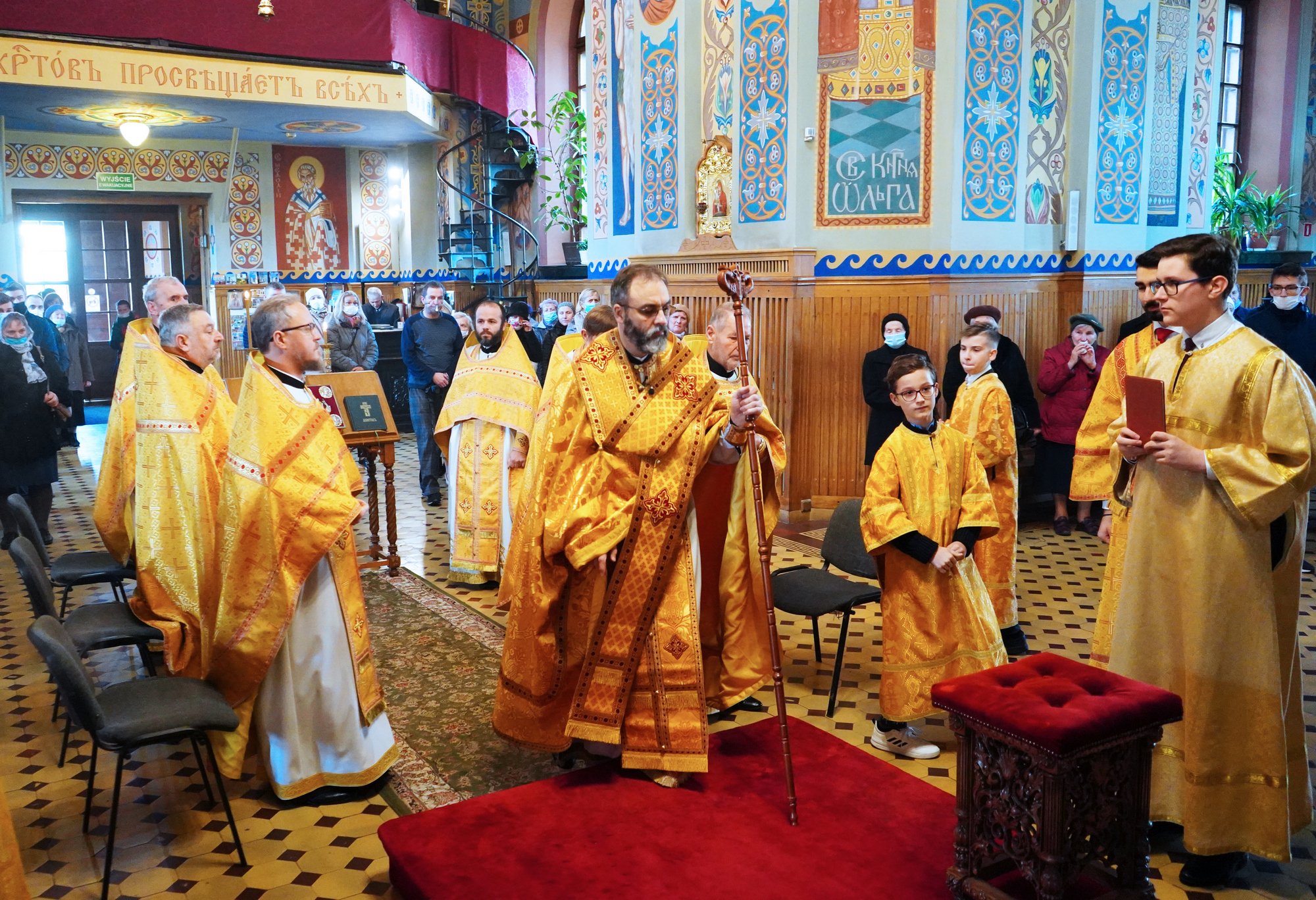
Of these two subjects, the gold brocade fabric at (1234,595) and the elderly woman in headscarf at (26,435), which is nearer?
the gold brocade fabric at (1234,595)

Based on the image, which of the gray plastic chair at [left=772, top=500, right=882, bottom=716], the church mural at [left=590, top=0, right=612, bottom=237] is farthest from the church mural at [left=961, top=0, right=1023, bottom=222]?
the gray plastic chair at [left=772, top=500, right=882, bottom=716]

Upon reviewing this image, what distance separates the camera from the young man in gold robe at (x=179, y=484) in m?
3.95

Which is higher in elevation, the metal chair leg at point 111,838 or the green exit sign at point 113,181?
the green exit sign at point 113,181

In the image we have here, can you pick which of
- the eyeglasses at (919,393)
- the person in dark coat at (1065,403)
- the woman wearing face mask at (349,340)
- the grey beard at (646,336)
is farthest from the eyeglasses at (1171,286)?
the woman wearing face mask at (349,340)

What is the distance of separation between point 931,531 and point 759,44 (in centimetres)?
511

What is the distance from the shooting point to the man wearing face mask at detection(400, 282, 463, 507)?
28.7 ft

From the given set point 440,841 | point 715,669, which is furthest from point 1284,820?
point 440,841

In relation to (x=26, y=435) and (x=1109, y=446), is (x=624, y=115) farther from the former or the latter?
(x=1109, y=446)

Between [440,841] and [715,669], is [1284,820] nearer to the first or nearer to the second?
[715,669]

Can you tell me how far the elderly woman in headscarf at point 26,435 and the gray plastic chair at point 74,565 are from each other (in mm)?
2183

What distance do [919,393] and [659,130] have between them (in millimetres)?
5739

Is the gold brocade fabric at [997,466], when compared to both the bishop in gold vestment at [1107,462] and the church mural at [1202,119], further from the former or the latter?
the church mural at [1202,119]

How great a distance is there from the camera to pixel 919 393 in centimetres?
374

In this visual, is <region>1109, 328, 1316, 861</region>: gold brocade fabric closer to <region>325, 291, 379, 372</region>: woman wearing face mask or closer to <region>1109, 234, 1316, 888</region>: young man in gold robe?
<region>1109, 234, 1316, 888</region>: young man in gold robe
